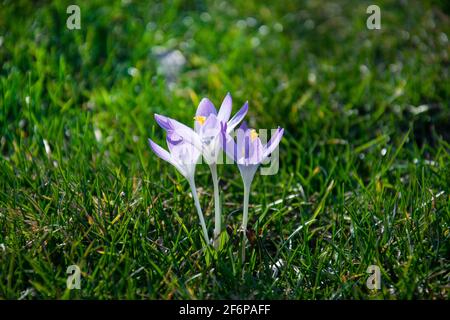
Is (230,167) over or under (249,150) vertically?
under

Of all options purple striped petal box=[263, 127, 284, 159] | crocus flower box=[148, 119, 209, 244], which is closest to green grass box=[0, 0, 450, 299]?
crocus flower box=[148, 119, 209, 244]

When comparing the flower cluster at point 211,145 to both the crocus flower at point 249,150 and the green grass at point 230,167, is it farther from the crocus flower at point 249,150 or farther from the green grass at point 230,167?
the green grass at point 230,167

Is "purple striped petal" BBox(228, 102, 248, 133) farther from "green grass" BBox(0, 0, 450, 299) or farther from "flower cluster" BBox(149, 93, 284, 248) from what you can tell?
"green grass" BBox(0, 0, 450, 299)

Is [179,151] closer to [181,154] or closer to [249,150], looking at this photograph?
[181,154]

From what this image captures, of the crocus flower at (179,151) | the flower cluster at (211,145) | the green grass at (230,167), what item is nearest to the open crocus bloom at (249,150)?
the flower cluster at (211,145)

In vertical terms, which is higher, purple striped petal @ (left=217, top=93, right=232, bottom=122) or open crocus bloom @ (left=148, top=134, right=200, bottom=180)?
purple striped petal @ (left=217, top=93, right=232, bottom=122)

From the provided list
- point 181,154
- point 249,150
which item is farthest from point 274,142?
point 181,154
